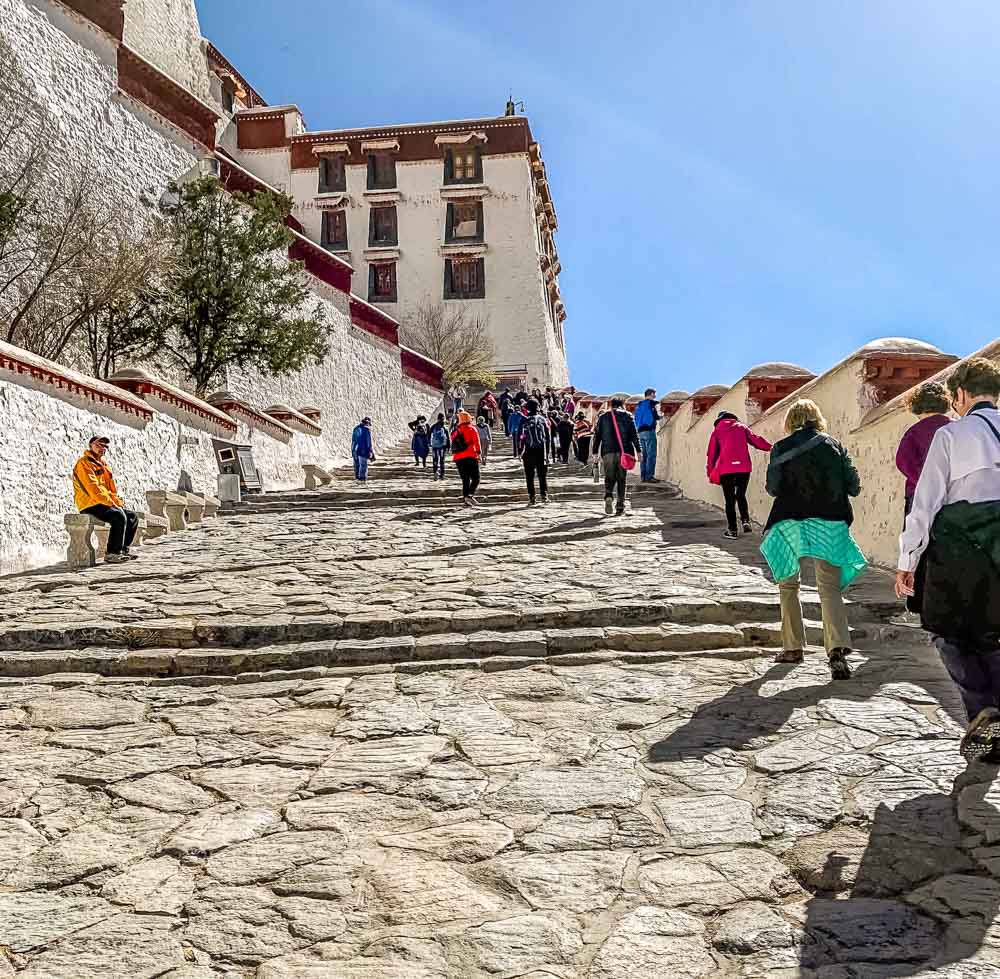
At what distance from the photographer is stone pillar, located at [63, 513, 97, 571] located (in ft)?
31.1

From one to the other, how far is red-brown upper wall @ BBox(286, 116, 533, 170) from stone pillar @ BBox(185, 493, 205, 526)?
31.4 metres

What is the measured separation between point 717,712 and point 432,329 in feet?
124

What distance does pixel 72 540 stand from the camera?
9547mm

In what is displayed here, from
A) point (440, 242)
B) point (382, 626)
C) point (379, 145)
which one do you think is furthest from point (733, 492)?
point (379, 145)

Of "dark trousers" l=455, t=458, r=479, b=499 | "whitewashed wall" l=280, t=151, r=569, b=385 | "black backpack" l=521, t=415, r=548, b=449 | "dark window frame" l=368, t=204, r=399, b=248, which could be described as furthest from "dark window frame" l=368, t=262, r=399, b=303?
"black backpack" l=521, t=415, r=548, b=449

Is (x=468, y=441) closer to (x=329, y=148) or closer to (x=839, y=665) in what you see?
(x=839, y=665)

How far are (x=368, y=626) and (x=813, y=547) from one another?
299cm

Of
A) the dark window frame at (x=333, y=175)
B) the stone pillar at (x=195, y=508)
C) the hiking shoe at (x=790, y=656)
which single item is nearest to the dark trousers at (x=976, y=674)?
the hiking shoe at (x=790, y=656)

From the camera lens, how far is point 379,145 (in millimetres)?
40719

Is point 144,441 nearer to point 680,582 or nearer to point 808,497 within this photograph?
point 680,582

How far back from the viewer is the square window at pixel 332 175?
41.1 m

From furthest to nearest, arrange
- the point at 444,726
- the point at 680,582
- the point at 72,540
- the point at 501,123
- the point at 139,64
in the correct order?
the point at 501,123
the point at 139,64
the point at 72,540
the point at 680,582
the point at 444,726

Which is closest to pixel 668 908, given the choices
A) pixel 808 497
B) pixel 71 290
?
pixel 808 497

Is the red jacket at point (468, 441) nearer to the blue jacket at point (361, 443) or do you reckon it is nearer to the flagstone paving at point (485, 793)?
the blue jacket at point (361, 443)
